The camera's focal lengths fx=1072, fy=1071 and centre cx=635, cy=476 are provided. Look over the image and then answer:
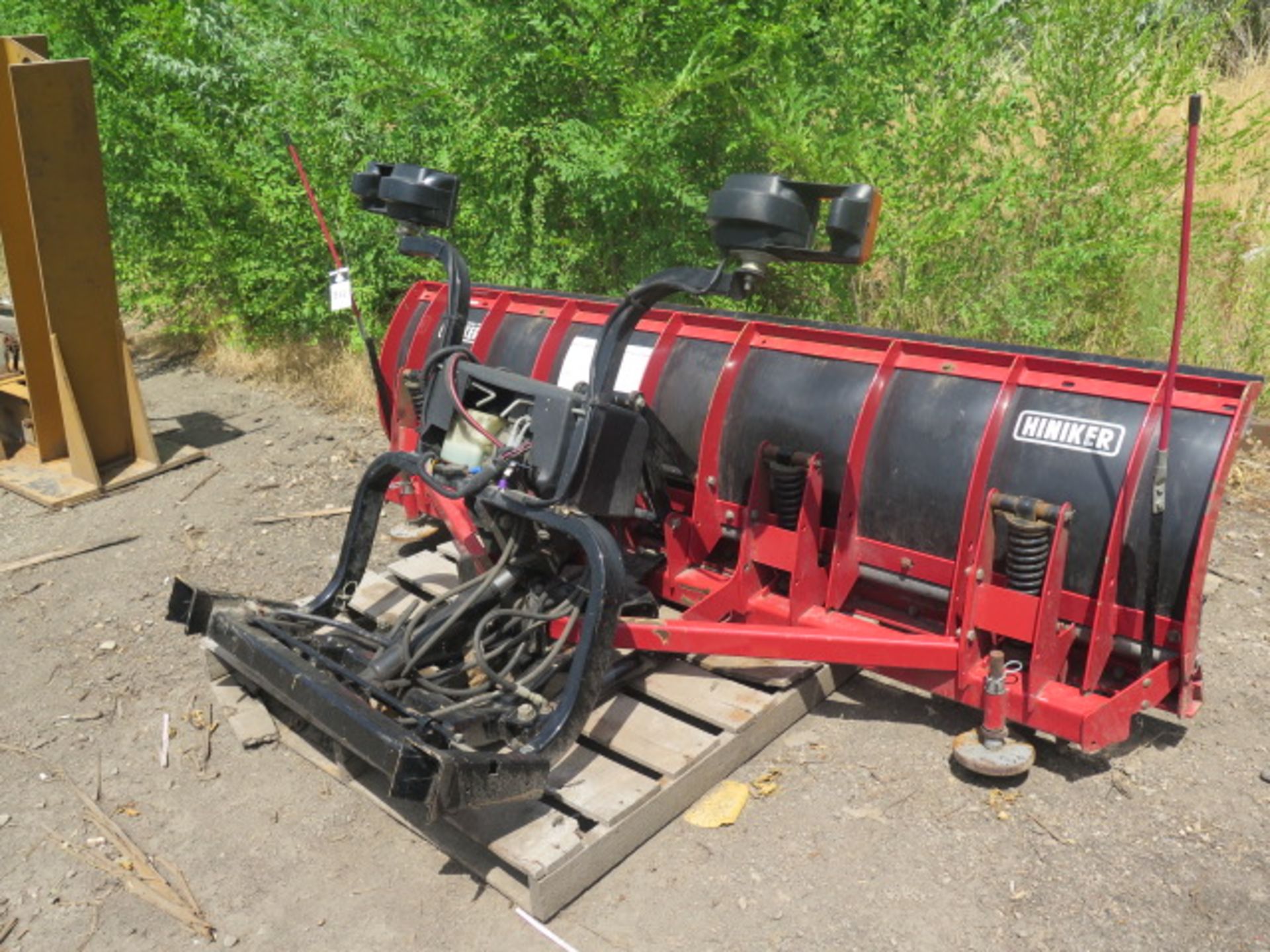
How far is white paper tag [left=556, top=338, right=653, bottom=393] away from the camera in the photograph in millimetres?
4188

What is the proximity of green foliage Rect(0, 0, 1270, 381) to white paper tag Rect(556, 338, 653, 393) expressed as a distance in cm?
191

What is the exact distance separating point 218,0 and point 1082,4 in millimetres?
6429

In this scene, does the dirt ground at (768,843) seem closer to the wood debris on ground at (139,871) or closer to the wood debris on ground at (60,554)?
the wood debris on ground at (139,871)

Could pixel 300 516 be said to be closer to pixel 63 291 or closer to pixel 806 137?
pixel 63 291

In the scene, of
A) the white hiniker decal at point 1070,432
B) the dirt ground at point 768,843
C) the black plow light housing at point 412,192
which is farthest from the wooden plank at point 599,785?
the black plow light housing at point 412,192

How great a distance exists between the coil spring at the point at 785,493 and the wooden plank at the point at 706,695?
586 mm

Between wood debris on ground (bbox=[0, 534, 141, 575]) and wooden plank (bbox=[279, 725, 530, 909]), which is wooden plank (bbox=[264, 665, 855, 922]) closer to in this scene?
wooden plank (bbox=[279, 725, 530, 909])

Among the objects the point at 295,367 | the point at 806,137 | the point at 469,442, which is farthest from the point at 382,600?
the point at 295,367

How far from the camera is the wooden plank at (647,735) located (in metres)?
3.27

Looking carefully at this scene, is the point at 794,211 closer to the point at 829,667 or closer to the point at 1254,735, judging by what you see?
the point at 829,667

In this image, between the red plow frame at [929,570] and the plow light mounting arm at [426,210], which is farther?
the plow light mounting arm at [426,210]

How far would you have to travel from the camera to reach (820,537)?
3705mm

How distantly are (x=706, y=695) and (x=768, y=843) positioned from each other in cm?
61

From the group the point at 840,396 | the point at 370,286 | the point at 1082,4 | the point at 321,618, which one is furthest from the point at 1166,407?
the point at 370,286
